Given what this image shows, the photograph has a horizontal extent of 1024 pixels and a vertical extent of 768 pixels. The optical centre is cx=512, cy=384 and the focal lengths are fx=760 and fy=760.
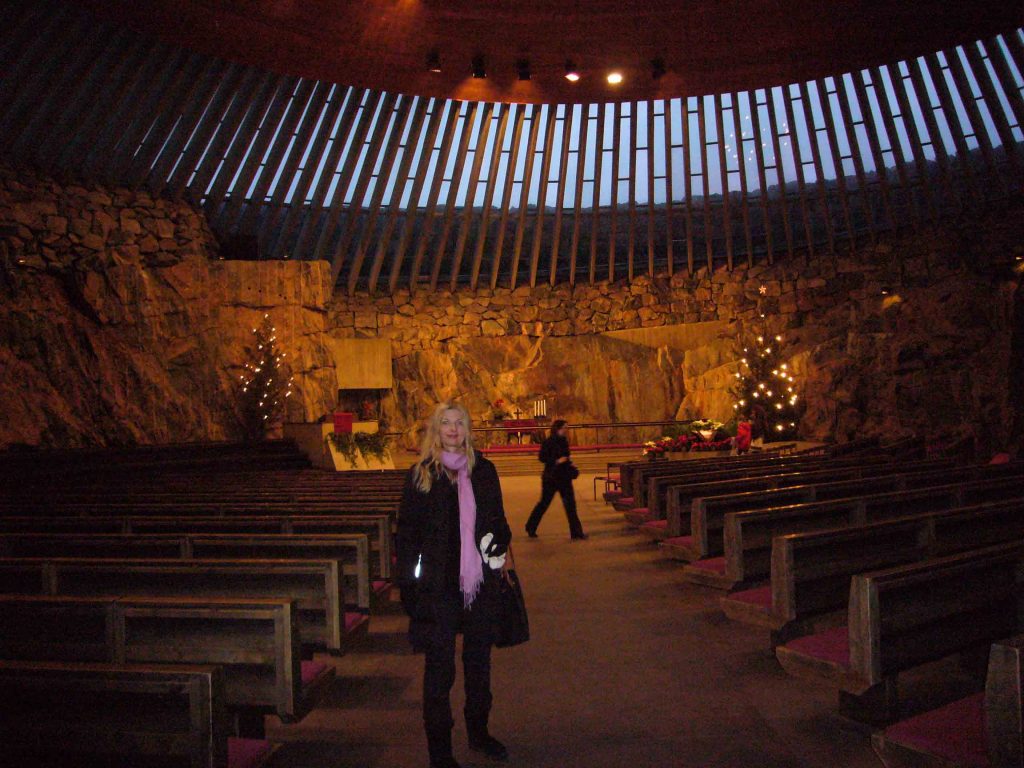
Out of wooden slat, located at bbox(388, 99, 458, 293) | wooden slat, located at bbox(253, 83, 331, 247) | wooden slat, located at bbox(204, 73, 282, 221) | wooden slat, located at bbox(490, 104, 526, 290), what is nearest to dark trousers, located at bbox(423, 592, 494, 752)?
wooden slat, located at bbox(204, 73, 282, 221)

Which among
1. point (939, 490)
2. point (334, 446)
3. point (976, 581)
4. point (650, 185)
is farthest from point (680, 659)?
point (650, 185)

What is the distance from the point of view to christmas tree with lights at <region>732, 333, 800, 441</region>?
51.4 feet

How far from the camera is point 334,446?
13664 millimetres

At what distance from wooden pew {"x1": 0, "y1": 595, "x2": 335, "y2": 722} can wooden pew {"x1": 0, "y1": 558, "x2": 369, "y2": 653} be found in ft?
1.51

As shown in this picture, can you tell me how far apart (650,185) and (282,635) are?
1781 centimetres

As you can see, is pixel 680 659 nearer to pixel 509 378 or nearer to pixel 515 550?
pixel 515 550

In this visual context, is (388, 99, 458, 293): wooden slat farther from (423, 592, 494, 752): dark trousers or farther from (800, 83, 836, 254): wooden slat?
(423, 592, 494, 752): dark trousers

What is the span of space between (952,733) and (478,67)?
489 inches

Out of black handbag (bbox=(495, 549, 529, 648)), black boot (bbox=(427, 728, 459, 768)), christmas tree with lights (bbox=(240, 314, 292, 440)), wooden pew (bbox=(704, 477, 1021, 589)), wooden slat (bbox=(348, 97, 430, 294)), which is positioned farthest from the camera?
wooden slat (bbox=(348, 97, 430, 294))

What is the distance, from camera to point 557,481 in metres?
7.55

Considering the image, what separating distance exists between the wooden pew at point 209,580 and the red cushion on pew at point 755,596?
1.94 m

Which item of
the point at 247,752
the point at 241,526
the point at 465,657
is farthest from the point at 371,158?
the point at 247,752

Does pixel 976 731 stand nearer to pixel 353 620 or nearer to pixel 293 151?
pixel 353 620

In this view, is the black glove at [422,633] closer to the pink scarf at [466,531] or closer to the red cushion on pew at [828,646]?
the pink scarf at [466,531]
